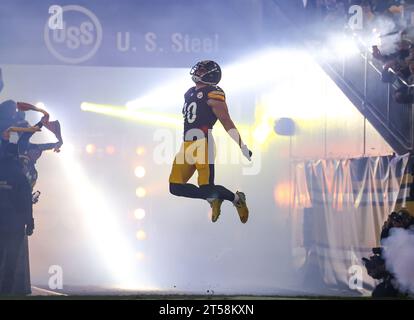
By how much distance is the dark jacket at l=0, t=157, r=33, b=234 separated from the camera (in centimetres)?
634

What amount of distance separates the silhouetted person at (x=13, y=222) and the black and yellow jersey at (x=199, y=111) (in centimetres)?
141

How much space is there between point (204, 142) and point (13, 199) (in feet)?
5.35

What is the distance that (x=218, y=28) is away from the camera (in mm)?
6316

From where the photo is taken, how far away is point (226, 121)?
6.37 metres

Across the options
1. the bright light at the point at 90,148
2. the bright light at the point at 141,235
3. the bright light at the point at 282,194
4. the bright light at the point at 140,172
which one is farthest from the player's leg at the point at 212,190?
the bright light at the point at 90,148

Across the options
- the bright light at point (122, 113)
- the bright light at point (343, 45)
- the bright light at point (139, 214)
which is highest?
the bright light at point (343, 45)

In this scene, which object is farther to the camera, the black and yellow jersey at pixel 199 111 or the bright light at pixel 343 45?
the bright light at pixel 343 45

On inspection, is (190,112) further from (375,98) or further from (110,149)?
(375,98)

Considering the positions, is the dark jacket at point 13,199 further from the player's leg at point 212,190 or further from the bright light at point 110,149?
the player's leg at point 212,190

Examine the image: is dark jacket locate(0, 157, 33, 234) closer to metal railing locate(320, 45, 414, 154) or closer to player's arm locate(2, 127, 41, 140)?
player's arm locate(2, 127, 41, 140)

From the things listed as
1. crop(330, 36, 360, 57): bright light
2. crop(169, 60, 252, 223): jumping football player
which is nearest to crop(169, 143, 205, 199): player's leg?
crop(169, 60, 252, 223): jumping football player

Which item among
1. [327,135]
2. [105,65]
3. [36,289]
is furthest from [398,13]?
[36,289]

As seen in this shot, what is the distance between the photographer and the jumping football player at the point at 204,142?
6340 mm

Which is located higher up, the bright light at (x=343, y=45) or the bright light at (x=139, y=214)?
the bright light at (x=343, y=45)
